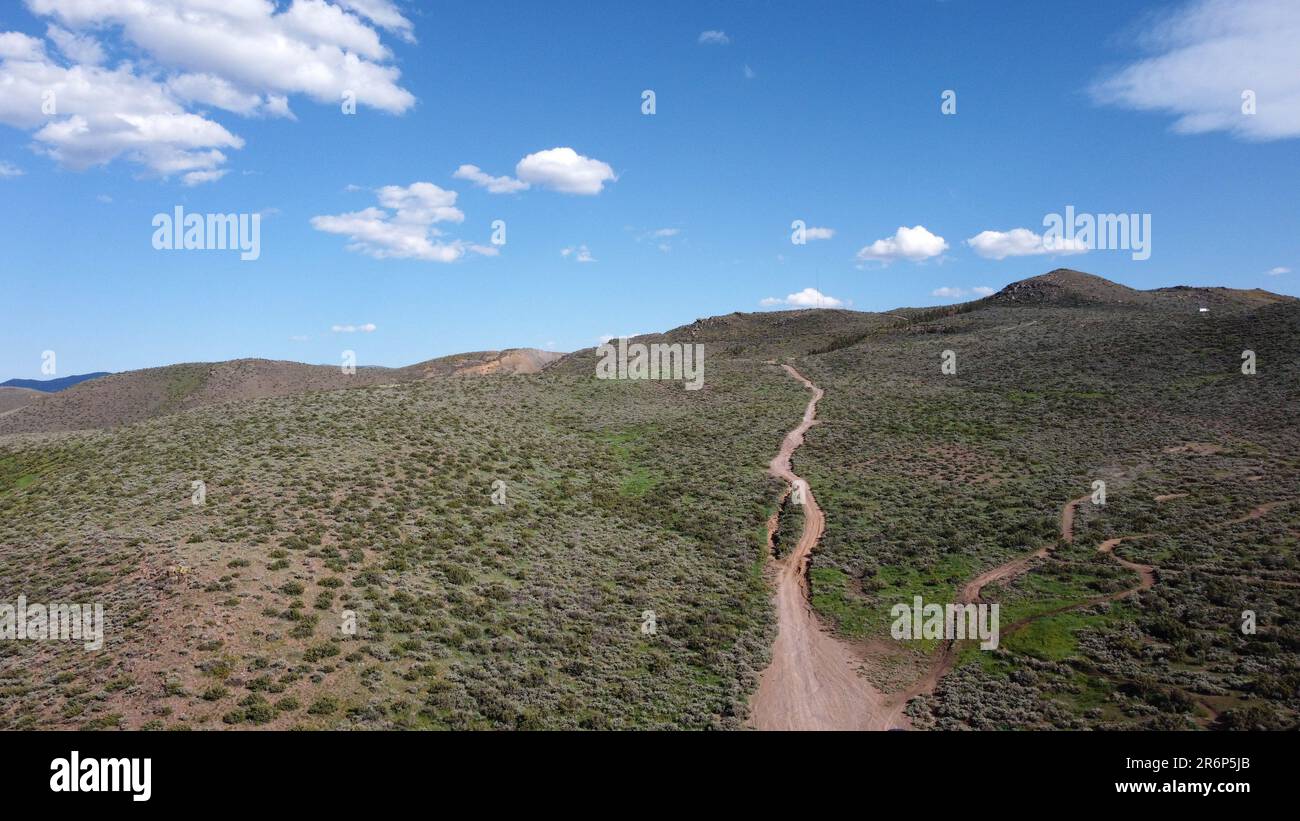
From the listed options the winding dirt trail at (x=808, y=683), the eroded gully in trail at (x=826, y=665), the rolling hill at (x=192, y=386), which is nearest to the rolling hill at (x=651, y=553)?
the eroded gully in trail at (x=826, y=665)

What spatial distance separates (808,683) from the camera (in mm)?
17125

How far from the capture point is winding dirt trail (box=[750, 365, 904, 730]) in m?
15.4

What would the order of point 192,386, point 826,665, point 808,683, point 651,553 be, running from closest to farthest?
point 808,683 → point 826,665 → point 651,553 → point 192,386

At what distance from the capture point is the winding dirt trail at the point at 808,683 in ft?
50.6

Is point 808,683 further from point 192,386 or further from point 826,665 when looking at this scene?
point 192,386

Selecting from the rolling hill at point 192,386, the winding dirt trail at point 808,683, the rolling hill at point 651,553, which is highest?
the rolling hill at point 192,386

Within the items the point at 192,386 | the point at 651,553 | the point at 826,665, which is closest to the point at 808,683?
the point at 826,665

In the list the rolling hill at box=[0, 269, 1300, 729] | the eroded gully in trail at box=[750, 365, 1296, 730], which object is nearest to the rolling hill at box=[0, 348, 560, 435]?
the rolling hill at box=[0, 269, 1300, 729]

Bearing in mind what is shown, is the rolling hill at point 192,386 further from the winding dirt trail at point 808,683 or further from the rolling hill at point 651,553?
the winding dirt trail at point 808,683

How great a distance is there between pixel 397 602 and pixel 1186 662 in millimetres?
22352

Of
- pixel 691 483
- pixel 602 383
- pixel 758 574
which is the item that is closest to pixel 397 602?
pixel 758 574

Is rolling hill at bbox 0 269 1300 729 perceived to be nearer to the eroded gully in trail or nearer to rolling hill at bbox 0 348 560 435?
the eroded gully in trail

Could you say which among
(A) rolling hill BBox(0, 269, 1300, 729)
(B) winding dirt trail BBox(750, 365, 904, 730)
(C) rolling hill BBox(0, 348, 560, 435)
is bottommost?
(B) winding dirt trail BBox(750, 365, 904, 730)
